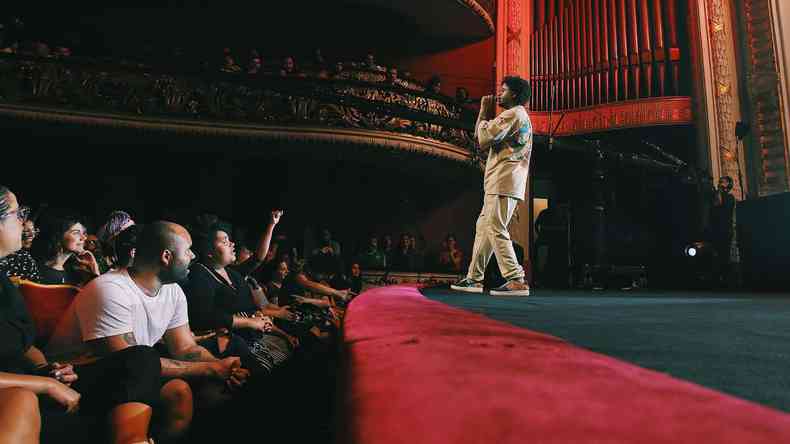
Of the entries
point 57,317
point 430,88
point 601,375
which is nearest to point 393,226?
point 430,88

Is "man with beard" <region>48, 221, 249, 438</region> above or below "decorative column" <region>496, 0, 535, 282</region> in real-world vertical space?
below

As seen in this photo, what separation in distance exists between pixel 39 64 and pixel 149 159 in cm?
203

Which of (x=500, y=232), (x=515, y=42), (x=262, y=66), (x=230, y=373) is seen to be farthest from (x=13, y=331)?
(x=515, y=42)

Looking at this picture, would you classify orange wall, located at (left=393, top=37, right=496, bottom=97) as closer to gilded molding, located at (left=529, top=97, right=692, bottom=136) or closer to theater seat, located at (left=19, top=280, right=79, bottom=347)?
gilded molding, located at (left=529, top=97, right=692, bottom=136)

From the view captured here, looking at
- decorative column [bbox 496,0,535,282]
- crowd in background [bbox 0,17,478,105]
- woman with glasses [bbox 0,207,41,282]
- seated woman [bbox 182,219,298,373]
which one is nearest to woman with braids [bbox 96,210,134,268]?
woman with glasses [bbox 0,207,41,282]

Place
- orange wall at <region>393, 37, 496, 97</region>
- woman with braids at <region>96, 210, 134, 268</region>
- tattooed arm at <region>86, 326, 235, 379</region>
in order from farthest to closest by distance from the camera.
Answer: orange wall at <region>393, 37, 496, 97</region> < woman with braids at <region>96, 210, 134, 268</region> < tattooed arm at <region>86, 326, 235, 379</region>

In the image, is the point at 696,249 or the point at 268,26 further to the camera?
the point at 268,26

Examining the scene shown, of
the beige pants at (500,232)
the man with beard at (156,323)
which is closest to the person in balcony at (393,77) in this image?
the beige pants at (500,232)

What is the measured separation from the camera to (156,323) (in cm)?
204

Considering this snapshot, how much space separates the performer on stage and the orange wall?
6.45 m

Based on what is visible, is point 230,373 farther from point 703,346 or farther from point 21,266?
point 703,346

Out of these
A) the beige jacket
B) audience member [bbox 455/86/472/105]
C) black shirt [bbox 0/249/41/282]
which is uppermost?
audience member [bbox 455/86/472/105]

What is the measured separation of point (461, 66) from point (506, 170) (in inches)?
273

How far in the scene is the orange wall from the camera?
1020 cm
